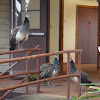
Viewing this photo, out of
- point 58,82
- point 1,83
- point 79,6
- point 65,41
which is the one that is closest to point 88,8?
point 79,6

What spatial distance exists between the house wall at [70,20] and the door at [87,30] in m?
0.21

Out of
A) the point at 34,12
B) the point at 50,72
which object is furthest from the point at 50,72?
the point at 34,12

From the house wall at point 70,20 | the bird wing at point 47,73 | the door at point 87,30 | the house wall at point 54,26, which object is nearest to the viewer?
the bird wing at point 47,73

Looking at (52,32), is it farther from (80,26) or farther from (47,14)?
(80,26)

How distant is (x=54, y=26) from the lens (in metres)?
7.67

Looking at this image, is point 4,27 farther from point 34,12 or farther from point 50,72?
point 50,72

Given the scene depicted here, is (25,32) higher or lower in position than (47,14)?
lower

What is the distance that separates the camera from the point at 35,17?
608cm

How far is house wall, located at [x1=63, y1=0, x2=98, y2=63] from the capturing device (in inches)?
373

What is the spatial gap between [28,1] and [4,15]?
1.21m

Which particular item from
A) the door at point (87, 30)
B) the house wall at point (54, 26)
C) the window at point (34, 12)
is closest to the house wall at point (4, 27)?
the window at point (34, 12)

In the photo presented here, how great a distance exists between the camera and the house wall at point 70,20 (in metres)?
9.48

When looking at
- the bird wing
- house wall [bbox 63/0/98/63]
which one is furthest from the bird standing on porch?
house wall [bbox 63/0/98/63]

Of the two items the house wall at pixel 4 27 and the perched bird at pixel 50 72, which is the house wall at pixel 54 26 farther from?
the perched bird at pixel 50 72
